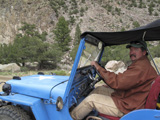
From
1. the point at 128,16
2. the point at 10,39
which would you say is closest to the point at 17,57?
the point at 10,39

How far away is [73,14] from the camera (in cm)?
3994

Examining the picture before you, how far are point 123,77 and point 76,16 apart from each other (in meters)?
38.9

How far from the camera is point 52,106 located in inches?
81.8

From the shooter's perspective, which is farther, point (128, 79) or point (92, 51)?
point (92, 51)

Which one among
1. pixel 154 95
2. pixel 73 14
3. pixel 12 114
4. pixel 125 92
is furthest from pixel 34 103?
pixel 73 14

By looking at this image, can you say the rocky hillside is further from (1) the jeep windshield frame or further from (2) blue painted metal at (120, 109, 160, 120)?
(2) blue painted metal at (120, 109, 160, 120)

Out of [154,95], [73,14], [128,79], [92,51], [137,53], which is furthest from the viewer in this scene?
[73,14]

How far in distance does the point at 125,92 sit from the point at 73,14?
133ft

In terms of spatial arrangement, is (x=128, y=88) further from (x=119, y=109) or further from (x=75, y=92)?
(x=75, y=92)

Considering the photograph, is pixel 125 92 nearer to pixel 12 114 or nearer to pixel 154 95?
pixel 154 95

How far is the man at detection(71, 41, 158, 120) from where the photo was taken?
1.96m

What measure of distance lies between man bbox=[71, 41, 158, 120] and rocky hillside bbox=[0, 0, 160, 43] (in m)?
33.4

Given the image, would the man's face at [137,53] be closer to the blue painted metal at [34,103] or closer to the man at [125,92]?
the man at [125,92]

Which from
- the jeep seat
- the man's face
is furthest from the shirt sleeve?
the man's face
